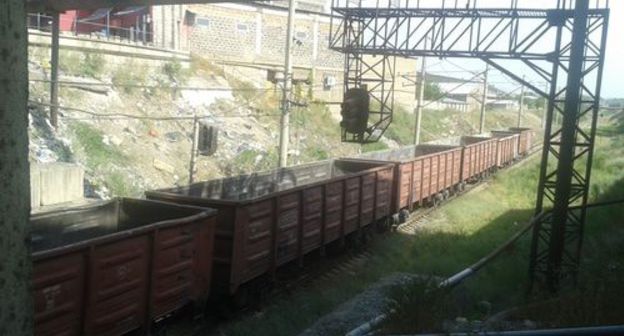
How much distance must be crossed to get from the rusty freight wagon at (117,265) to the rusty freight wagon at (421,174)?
28.2ft

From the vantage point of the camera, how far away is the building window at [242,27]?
33.6 metres

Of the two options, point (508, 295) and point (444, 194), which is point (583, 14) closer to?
point (508, 295)

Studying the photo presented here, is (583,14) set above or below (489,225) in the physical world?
above

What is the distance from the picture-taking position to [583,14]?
1042cm

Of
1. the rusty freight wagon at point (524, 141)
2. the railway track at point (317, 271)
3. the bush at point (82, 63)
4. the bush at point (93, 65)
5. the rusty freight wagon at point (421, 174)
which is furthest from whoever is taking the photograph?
the rusty freight wagon at point (524, 141)

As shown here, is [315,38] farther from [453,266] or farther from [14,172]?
[14,172]

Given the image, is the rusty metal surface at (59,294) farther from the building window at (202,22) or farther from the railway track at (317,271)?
the building window at (202,22)

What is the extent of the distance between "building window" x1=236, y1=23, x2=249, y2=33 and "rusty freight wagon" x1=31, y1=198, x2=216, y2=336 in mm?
25901

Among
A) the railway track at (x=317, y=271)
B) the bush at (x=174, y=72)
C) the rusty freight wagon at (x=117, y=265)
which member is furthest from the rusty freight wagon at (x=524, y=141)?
the rusty freight wagon at (x=117, y=265)

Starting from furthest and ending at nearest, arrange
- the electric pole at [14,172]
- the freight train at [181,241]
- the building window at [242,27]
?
the building window at [242,27] < the freight train at [181,241] < the electric pole at [14,172]

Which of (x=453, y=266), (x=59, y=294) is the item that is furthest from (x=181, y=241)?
(x=453, y=266)

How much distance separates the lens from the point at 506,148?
3200cm

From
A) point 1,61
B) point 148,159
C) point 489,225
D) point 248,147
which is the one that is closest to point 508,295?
point 489,225

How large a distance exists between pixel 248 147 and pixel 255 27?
13.2 metres
